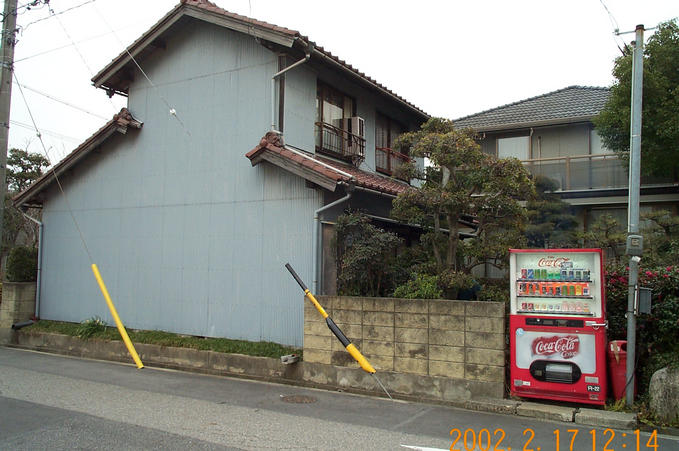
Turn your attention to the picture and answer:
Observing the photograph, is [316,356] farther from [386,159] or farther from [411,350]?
[386,159]

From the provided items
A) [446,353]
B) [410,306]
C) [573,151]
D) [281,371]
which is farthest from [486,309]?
[573,151]

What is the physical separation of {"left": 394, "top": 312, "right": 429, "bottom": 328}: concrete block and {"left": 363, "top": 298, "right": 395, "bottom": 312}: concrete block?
18cm

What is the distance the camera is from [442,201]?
8.98 meters

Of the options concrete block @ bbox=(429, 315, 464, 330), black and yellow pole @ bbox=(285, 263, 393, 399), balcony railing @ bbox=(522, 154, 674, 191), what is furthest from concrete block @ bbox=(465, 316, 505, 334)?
balcony railing @ bbox=(522, 154, 674, 191)

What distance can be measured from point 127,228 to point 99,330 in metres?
2.54

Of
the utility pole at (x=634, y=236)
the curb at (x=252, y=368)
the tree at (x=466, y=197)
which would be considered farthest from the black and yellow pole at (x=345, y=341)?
the utility pole at (x=634, y=236)

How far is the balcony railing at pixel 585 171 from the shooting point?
54.5 feet

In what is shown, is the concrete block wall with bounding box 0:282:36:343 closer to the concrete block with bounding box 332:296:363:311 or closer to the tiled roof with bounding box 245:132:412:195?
the tiled roof with bounding box 245:132:412:195

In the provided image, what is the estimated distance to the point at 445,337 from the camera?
26.7ft

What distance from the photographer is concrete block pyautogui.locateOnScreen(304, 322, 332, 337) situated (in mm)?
9109

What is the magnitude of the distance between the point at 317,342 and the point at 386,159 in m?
7.50

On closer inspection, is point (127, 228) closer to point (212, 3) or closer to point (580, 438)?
point (212, 3)

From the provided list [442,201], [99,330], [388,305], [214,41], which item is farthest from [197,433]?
[214,41]

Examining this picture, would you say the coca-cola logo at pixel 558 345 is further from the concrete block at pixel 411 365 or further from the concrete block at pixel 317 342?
the concrete block at pixel 317 342
